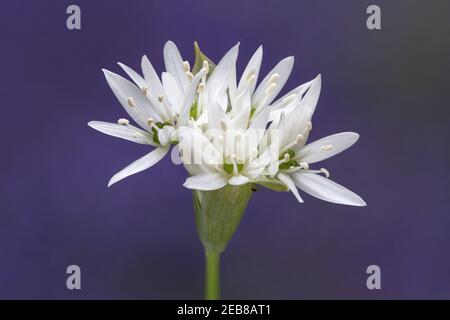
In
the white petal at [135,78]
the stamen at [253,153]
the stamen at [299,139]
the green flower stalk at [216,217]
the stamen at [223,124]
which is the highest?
the white petal at [135,78]

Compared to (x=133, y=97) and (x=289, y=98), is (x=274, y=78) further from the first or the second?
(x=133, y=97)

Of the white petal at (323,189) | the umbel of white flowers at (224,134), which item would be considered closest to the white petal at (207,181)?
the umbel of white flowers at (224,134)

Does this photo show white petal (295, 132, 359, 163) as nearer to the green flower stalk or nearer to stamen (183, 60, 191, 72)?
the green flower stalk

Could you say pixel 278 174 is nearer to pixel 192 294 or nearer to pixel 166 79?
pixel 166 79

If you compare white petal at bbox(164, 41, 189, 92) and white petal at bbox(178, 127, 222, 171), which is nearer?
white petal at bbox(178, 127, 222, 171)

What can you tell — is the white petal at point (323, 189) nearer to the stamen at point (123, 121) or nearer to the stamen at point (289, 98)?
the stamen at point (289, 98)

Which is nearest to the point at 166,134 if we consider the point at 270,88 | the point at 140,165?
the point at 140,165

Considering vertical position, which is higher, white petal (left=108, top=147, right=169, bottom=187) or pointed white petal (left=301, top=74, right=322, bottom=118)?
pointed white petal (left=301, top=74, right=322, bottom=118)

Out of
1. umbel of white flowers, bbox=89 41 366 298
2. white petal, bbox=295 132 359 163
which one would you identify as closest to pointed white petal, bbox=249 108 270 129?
umbel of white flowers, bbox=89 41 366 298
